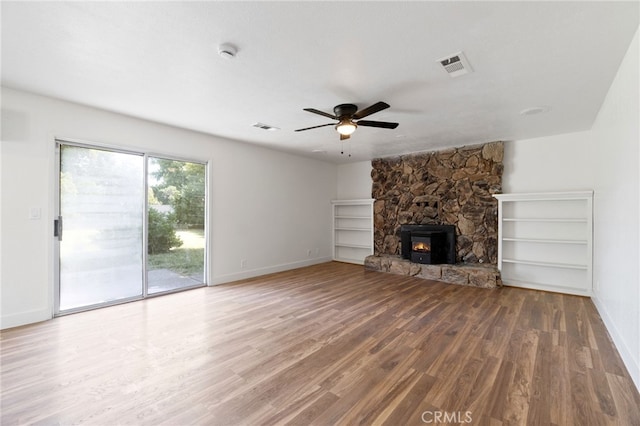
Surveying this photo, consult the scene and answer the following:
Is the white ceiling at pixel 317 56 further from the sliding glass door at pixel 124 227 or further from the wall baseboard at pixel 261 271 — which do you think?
the wall baseboard at pixel 261 271

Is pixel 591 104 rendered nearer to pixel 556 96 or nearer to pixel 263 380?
pixel 556 96

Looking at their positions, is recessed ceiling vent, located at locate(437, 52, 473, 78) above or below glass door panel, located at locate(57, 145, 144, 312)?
above

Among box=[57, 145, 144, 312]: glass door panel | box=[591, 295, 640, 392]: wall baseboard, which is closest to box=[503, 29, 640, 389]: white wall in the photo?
box=[591, 295, 640, 392]: wall baseboard

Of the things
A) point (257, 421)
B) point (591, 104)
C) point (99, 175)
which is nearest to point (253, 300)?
point (257, 421)

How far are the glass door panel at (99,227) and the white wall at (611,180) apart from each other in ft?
17.7

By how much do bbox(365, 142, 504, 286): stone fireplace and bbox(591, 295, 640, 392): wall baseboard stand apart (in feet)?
5.21

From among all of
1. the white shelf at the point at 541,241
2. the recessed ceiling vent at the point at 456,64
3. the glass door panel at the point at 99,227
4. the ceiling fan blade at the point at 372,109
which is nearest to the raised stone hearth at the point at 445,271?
the white shelf at the point at 541,241

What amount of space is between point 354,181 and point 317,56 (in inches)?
198

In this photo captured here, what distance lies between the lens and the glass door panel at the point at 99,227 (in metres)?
3.44

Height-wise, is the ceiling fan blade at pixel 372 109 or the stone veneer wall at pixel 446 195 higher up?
the ceiling fan blade at pixel 372 109

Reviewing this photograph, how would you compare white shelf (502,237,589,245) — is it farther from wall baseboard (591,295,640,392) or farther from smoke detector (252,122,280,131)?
smoke detector (252,122,280,131)

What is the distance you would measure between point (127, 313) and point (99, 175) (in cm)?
186

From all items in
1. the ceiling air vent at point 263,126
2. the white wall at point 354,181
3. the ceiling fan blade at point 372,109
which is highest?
the ceiling air vent at point 263,126

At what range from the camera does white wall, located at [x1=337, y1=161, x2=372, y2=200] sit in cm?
695
